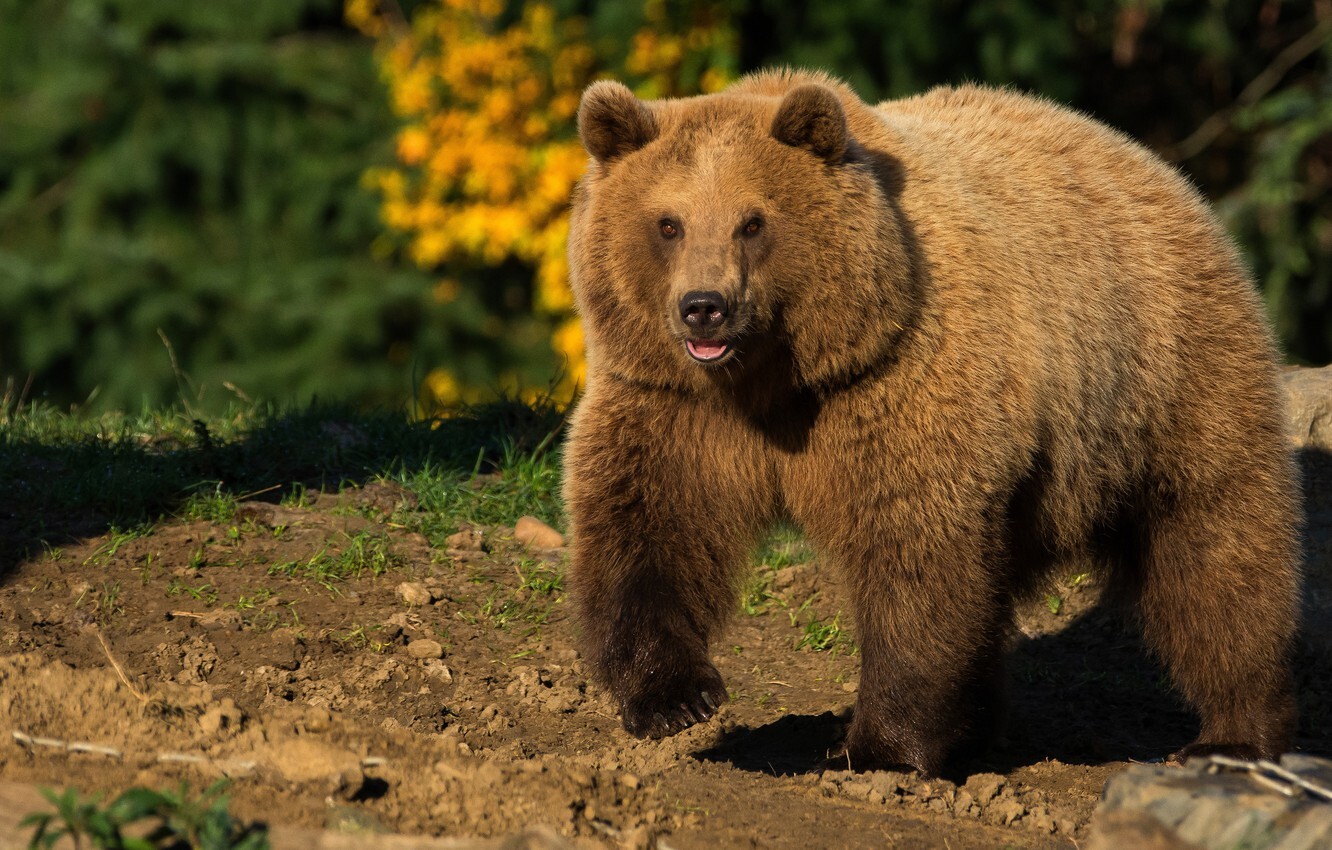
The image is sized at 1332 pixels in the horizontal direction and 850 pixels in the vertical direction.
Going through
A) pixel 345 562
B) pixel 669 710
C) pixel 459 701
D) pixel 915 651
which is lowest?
pixel 459 701

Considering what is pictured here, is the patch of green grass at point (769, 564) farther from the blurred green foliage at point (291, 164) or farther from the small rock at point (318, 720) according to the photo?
the blurred green foliage at point (291, 164)

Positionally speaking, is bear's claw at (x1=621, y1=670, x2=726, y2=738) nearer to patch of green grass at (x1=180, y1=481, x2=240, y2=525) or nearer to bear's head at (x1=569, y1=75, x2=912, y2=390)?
bear's head at (x1=569, y1=75, x2=912, y2=390)

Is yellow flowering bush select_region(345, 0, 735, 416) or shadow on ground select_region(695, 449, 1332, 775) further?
yellow flowering bush select_region(345, 0, 735, 416)

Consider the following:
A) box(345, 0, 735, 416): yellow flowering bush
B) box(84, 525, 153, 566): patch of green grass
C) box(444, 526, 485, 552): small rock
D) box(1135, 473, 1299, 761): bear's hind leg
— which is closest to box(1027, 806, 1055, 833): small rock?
box(1135, 473, 1299, 761): bear's hind leg

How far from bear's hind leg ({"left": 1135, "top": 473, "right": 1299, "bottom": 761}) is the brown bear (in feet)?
0.11

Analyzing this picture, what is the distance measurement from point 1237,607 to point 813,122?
2.16 m

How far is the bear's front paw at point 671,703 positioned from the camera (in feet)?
15.0

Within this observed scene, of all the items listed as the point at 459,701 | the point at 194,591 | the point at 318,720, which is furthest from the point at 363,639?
the point at 318,720

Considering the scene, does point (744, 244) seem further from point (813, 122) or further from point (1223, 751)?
point (1223, 751)

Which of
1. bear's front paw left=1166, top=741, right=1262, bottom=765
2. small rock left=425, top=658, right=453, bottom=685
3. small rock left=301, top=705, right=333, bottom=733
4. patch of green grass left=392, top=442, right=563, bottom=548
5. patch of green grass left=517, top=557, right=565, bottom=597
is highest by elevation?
small rock left=301, top=705, right=333, bottom=733

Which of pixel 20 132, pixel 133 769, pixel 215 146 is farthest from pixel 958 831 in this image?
pixel 20 132

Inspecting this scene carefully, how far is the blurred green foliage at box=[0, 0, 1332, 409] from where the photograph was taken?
1190 cm

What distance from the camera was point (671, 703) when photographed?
15.1 feet

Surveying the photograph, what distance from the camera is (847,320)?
15.0 feet
